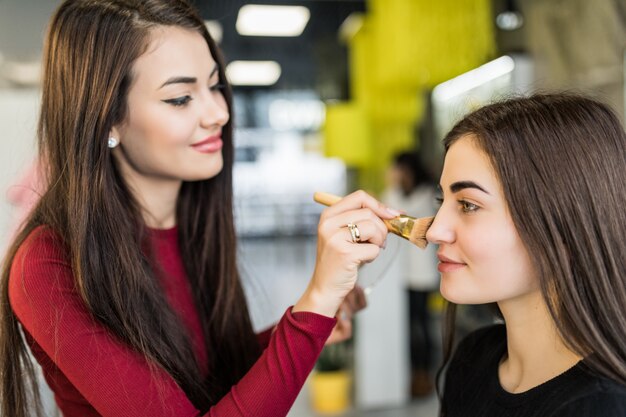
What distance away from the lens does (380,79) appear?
3920 mm

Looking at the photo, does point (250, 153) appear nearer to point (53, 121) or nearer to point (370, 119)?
point (370, 119)

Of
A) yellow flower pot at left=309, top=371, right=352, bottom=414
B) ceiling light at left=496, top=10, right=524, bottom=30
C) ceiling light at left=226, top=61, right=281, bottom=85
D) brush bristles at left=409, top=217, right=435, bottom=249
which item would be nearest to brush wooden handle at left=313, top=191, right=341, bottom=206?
brush bristles at left=409, top=217, right=435, bottom=249

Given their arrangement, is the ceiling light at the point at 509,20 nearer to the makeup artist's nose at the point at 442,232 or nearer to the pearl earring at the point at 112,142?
the makeup artist's nose at the point at 442,232

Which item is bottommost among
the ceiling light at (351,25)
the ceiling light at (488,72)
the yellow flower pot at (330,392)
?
the yellow flower pot at (330,392)

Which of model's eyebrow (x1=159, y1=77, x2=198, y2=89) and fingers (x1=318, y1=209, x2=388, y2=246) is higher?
model's eyebrow (x1=159, y1=77, x2=198, y2=89)

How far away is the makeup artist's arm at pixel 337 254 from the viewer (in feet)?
2.99

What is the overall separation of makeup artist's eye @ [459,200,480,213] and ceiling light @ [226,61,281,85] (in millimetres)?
6271

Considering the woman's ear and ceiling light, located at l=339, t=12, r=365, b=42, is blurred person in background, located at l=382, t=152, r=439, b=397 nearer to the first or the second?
ceiling light, located at l=339, t=12, r=365, b=42

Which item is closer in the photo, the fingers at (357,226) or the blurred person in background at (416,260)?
the fingers at (357,226)

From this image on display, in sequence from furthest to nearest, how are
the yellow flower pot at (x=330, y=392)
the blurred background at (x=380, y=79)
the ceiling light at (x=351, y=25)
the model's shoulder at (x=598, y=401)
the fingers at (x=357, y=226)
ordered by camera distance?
the ceiling light at (x=351, y=25), the yellow flower pot at (x=330, y=392), the blurred background at (x=380, y=79), the fingers at (x=357, y=226), the model's shoulder at (x=598, y=401)

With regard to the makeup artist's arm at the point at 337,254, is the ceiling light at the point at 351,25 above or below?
above

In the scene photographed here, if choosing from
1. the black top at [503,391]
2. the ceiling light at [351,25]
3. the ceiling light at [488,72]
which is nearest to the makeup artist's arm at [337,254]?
the black top at [503,391]

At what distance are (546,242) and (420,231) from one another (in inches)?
8.2

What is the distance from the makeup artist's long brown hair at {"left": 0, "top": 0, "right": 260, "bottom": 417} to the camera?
99 cm
